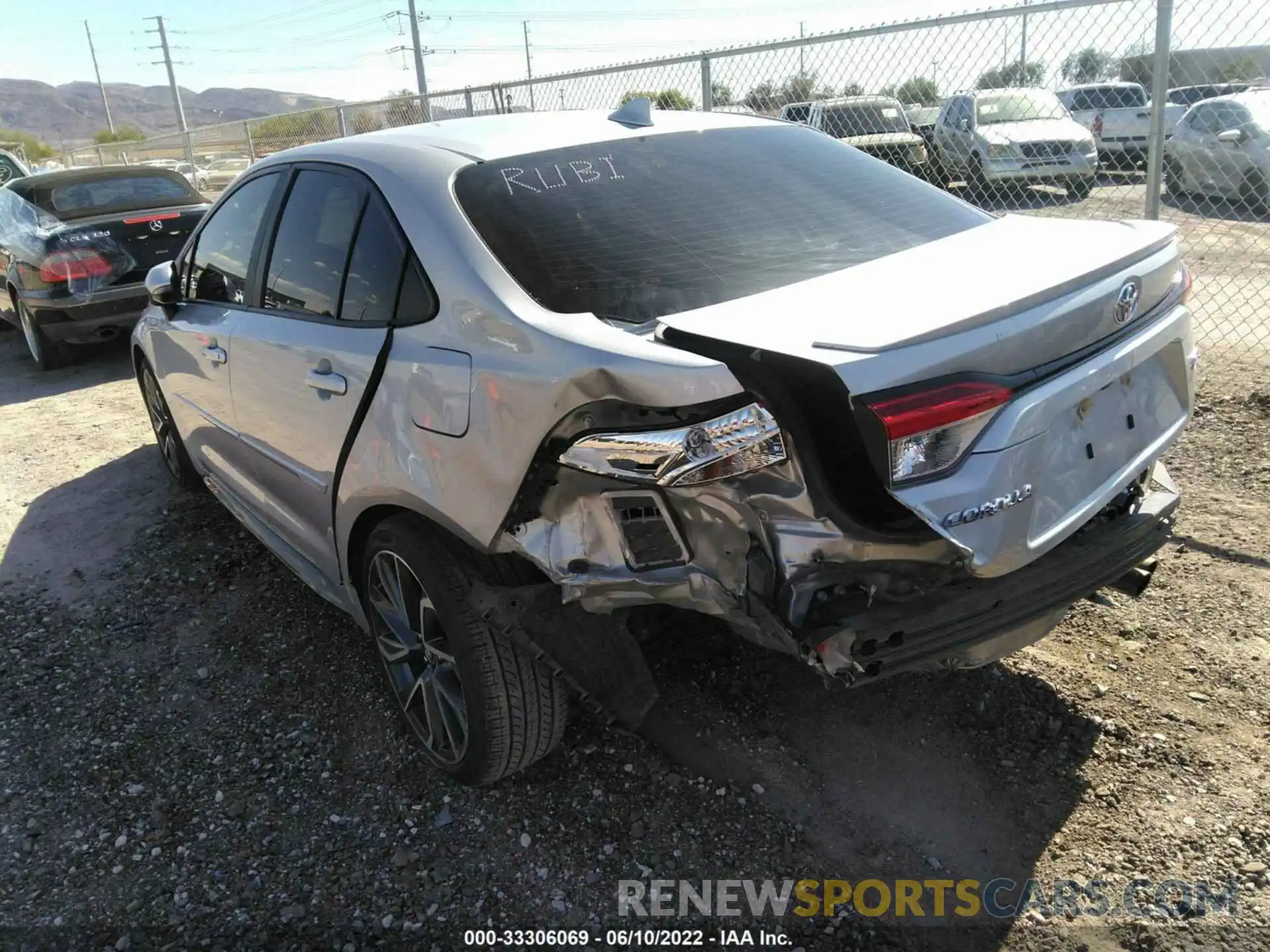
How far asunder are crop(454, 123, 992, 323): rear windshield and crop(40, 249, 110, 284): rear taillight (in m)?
6.63

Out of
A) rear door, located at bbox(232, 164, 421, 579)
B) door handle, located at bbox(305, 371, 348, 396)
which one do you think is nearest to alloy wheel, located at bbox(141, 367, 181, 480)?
rear door, located at bbox(232, 164, 421, 579)

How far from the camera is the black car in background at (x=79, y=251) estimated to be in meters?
7.78

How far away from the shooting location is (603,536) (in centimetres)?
209

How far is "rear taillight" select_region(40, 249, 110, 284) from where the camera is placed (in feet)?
25.4

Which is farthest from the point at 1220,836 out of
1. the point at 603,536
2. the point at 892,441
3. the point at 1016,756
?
the point at 603,536

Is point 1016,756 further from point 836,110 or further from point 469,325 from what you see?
point 836,110

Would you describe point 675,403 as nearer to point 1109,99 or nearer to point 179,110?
point 1109,99

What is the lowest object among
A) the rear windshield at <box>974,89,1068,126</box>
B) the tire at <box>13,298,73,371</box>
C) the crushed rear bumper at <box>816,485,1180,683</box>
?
the tire at <box>13,298,73,371</box>

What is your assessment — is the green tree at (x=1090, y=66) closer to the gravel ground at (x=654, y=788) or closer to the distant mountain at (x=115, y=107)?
the gravel ground at (x=654, y=788)

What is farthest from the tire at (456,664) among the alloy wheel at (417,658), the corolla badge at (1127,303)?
the corolla badge at (1127,303)

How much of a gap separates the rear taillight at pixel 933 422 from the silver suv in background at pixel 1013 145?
571 cm

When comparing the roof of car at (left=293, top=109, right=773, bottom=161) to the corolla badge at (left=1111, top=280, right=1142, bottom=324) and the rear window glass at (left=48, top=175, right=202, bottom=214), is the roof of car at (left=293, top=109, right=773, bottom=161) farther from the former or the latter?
the rear window glass at (left=48, top=175, right=202, bottom=214)

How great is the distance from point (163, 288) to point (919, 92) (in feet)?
16.7

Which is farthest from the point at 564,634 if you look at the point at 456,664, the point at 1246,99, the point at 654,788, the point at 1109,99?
the point at 1246,99
